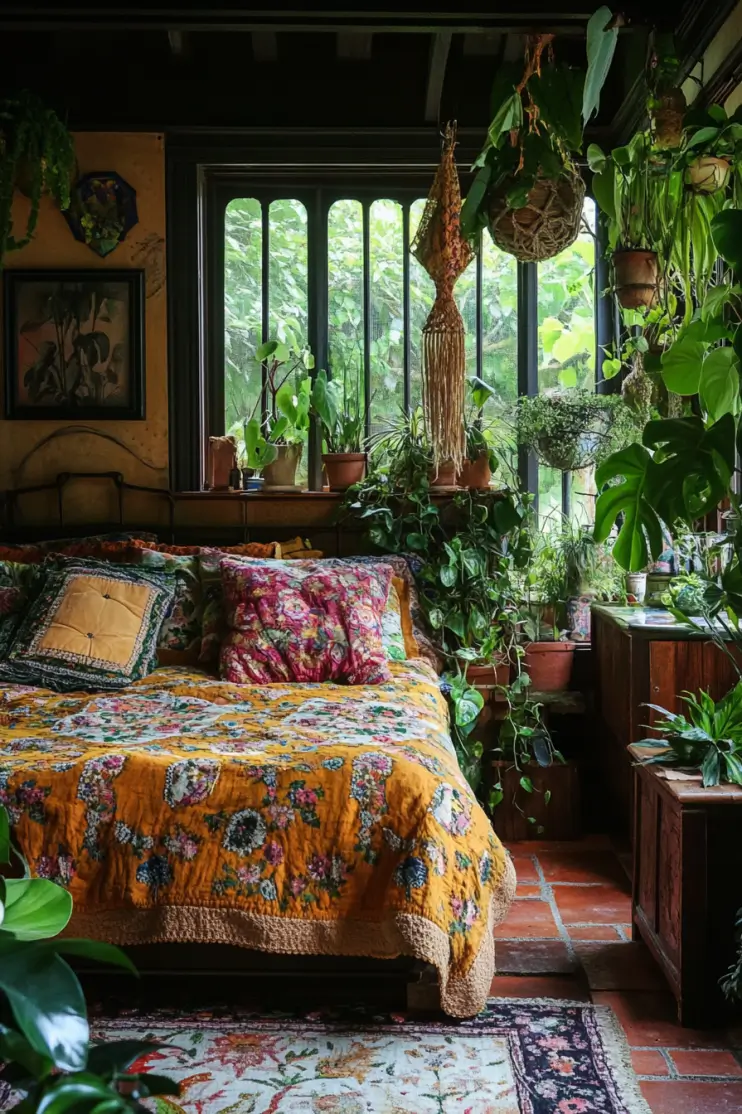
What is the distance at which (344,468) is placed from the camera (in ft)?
13.9

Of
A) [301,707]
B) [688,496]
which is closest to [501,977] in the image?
[301,707]

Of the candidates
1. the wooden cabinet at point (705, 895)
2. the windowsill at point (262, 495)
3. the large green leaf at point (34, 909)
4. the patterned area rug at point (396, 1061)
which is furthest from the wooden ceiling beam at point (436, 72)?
the large green leaf at point (34, 909)

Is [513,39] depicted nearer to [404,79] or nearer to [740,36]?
[404,79]

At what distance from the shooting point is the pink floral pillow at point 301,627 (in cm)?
339

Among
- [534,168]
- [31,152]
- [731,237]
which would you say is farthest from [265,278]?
[731,237]

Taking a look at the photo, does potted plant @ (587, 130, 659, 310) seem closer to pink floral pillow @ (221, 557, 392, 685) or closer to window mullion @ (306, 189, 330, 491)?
pink floral pillow @ (221, 557, 392, 685)

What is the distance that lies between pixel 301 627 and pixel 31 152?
77.3 inches

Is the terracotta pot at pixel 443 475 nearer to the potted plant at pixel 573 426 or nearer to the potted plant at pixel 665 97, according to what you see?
the potted plant at pixel 573 426

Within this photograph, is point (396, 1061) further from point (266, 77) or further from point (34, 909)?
point (266, 77)

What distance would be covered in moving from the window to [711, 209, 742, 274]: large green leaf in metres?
2.33

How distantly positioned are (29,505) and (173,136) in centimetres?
154

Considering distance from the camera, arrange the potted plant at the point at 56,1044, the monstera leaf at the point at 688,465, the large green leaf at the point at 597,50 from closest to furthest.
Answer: the potted plant at the point at 56,1044, the monstera leaf at the point at 688,465, the large green leaf at the point at 597,50

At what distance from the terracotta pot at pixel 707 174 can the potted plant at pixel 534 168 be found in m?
0.41

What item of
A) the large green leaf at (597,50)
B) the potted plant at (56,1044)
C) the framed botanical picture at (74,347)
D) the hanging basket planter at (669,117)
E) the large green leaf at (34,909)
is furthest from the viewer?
the framed botanical picture at (74,347)
